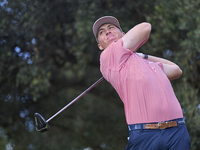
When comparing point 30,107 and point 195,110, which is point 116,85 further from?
point 30,107

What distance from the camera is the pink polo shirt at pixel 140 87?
2521 millimetres

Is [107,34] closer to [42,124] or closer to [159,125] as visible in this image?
[159,125]

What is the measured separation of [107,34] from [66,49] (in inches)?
220

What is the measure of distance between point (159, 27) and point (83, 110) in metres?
4.52

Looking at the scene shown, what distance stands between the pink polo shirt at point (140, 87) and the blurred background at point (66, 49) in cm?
398

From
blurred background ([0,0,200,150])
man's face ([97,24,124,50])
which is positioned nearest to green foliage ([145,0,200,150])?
blurred background ([0,0,200,150])

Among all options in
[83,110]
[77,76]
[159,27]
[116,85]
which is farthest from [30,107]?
[116,85]

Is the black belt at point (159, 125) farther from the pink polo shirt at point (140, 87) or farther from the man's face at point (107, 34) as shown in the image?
the man's face at point (107, 34)

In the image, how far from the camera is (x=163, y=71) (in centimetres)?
294

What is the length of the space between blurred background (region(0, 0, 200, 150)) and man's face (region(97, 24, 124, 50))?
360cm

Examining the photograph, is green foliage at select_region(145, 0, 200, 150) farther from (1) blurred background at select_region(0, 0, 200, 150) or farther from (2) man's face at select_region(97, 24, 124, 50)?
(2) man's face at select_region(97, 24, 124, 50)

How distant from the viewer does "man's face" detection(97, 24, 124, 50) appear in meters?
3.12

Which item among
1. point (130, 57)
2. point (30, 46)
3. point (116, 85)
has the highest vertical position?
point (30, 46)

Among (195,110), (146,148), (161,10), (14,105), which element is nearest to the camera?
(146,148)
